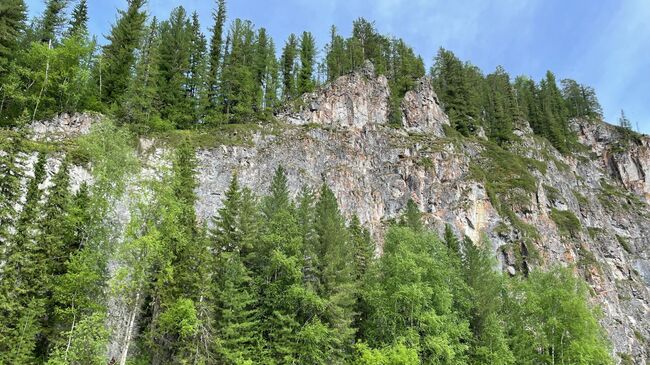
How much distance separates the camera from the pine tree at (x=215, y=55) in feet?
199

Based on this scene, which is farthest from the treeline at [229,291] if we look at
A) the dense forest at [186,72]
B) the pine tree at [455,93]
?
the pine tree at [455,93]

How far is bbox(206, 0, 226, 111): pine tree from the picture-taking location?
60656mm

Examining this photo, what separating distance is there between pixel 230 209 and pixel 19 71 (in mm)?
28559

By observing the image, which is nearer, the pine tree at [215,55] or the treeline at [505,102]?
the pine tree at [215,55]

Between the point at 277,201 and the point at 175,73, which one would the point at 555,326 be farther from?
the point at 175,73

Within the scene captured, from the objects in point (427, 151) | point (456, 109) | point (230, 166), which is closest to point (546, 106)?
point (456, 109)

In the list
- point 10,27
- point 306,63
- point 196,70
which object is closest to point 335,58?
point 306,63

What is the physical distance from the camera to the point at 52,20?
5522 cm

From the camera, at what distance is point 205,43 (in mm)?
69875

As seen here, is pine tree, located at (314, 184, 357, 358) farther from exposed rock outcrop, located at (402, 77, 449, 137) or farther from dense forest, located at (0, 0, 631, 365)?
exposed rock outcrop, located at (402, 77, 449, 137)

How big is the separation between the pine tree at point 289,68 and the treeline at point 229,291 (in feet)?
124

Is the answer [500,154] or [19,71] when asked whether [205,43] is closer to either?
[19,71]

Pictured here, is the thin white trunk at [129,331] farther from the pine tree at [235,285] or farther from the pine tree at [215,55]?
the pine tree at [215,55]

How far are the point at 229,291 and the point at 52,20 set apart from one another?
46.3 metres
